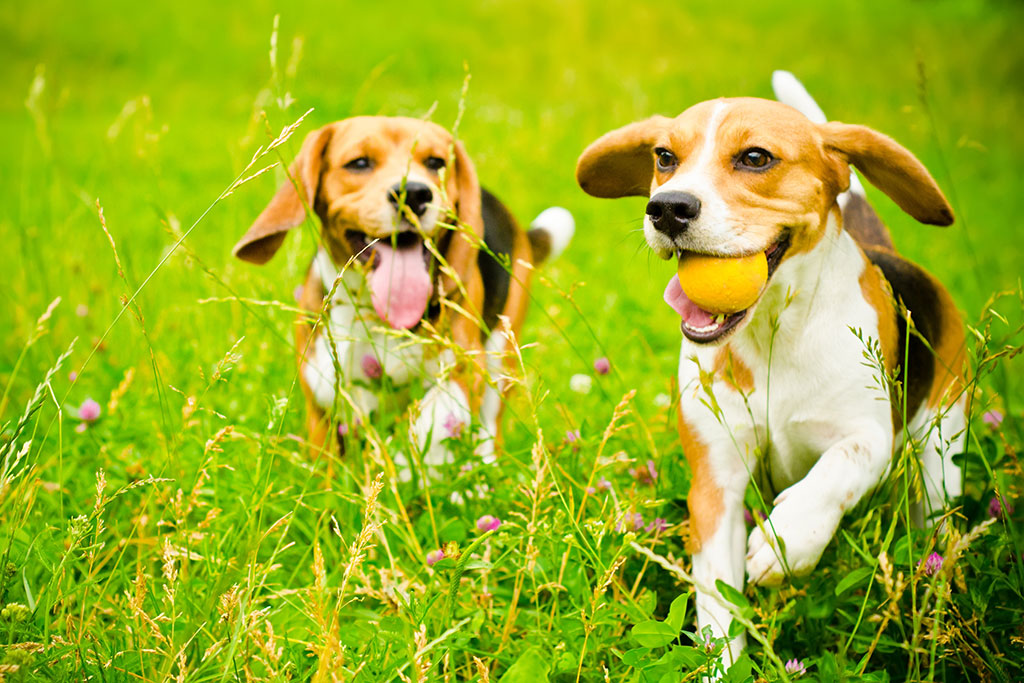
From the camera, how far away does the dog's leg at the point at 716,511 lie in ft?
7.82

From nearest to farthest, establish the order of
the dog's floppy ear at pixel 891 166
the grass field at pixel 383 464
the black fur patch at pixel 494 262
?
1. the grass field at pixel 383 464
2. the dog's floppy ear at pixel 891 166
3. the black fur patch at pixel 494 262

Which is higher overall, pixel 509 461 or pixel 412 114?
pixel 509 461

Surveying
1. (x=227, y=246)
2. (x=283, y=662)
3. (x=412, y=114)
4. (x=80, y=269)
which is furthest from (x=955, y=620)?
(x=412, y=114)

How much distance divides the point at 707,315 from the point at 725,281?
5.8 inches

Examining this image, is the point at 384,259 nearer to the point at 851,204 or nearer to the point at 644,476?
the point at 644,476

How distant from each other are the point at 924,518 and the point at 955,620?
606 millimetres

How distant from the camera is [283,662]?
2.04 m

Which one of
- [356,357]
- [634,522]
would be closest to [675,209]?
[634,522]

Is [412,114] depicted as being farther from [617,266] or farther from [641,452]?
[641,452]

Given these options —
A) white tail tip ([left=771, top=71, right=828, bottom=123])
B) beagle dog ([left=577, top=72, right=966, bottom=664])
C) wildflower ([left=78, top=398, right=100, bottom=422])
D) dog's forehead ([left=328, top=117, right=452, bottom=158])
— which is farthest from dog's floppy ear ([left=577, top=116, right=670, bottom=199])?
wildflower ([left=78, top=398, right=100, bottom=422])

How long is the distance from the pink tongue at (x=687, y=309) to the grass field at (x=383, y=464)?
0.27 m

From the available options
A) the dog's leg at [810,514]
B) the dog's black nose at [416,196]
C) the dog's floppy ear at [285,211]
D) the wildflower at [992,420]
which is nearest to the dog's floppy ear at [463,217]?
the dog's black nose at [416,196]

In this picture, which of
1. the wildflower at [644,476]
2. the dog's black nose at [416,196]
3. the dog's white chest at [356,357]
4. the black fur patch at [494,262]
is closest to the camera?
the wildflower at [644,476]

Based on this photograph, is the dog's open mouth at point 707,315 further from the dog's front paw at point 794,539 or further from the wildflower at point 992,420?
the wildflower at point 992,420
